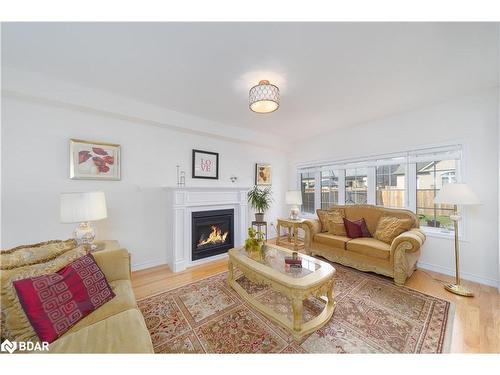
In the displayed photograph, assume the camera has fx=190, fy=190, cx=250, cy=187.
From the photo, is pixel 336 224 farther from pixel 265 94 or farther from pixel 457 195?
pixel 265 94

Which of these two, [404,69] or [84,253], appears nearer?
[84,253]

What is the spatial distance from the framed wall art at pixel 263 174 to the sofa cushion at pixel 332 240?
1.85 m

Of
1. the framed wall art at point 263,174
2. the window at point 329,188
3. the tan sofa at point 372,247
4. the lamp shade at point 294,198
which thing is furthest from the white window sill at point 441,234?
the framed wall art at point 263,174

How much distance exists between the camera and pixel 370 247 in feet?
8.79

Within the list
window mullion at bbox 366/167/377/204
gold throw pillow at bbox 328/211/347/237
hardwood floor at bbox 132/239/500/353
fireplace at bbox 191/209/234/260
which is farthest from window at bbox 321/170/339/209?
fireplace at bbox 191/209/234/260

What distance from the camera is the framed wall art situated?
14.9ft

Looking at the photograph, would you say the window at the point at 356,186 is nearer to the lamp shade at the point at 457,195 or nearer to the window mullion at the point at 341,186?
the window mullion at the point at 341,186

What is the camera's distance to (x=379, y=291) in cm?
230

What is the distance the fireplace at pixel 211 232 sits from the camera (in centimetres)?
330

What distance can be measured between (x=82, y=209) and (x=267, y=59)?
2.35 m

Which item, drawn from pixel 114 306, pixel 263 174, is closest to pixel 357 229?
pixel 263 174
